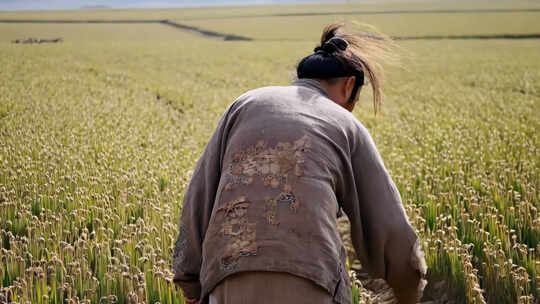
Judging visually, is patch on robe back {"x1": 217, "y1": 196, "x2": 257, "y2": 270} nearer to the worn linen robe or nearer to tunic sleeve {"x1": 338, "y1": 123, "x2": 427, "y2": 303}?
the worn linen robe

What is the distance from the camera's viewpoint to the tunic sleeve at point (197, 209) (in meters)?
2.39

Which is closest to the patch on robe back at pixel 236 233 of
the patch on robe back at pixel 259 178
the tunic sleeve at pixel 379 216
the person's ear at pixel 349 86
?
the patch on robe back at pixel 259 178

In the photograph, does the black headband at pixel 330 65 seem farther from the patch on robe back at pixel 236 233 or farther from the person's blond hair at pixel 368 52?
the patch on robe back at pixel 236 233

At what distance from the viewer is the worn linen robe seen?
6.64 ft

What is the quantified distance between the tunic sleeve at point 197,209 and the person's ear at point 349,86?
1.82ft

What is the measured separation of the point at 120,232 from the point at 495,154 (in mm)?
5416

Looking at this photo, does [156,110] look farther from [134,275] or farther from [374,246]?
[374,246]

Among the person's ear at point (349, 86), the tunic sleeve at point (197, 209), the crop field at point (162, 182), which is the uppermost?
the person's ear at point (349, 86)

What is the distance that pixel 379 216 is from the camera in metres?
2.22

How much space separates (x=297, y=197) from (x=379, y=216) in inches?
15.6

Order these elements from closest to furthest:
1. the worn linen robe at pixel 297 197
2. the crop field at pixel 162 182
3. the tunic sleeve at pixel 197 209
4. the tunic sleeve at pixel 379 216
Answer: the worn linen robe at pixel 297 197
the tunic sleeve at pixel 379 216
the tunic sleeve at pixel 197 209
the crop field at pixel 162 182

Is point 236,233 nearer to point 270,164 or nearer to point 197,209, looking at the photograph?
point 270,164

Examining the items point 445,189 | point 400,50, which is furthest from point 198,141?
point 400,50

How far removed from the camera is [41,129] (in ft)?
30.9
